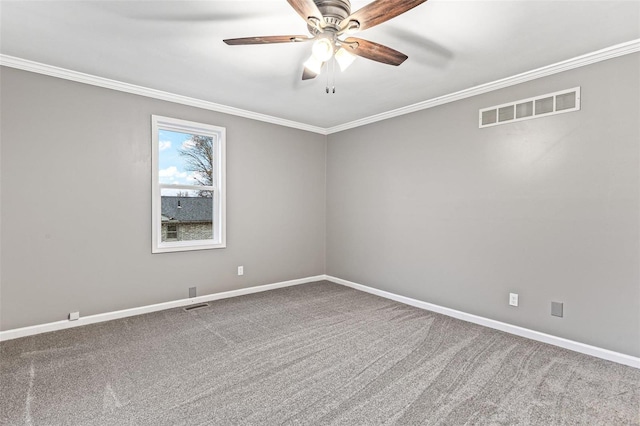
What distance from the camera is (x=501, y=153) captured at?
3.26 meters

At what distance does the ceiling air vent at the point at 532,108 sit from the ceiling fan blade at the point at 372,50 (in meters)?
1.62

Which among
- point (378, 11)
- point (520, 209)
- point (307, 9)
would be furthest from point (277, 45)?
point (520, 209)

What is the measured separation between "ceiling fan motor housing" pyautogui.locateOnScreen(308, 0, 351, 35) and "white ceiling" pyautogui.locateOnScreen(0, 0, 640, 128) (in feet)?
0.87

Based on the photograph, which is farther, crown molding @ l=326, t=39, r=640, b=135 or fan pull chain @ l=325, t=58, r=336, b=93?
fan pull chain @ l=325, t=58, r=336, b=93

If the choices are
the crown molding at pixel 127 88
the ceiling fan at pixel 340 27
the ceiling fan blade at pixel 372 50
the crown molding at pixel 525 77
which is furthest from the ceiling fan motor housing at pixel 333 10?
the crown molding at pixel 127 88

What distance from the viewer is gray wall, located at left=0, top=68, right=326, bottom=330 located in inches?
117

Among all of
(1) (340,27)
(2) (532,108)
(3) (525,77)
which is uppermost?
(3) (525,77)

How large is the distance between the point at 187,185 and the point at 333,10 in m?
2.91

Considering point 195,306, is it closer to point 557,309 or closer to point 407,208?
point 407,208

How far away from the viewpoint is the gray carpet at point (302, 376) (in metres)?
1.92

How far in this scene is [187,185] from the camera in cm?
403

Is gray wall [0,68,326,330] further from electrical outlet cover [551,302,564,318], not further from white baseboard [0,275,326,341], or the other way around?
electrical outlet cover [551,302,564,318]

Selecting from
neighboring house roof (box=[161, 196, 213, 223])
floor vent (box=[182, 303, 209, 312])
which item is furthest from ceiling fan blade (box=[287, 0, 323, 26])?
floor vent (box=[182, 303, 209, 312])

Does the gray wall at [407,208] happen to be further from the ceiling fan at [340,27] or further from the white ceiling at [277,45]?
the ceiling fan at [340,27]
